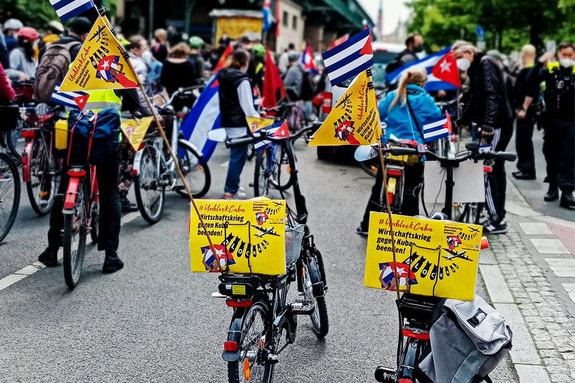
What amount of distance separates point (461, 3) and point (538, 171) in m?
20.9

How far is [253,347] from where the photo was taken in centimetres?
396

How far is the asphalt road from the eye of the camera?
4719 millimetres

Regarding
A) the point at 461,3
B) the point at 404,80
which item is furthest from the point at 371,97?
the point at 461,3

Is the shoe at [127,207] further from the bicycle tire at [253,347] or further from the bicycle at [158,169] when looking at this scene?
the bicycle tire at [253,347]

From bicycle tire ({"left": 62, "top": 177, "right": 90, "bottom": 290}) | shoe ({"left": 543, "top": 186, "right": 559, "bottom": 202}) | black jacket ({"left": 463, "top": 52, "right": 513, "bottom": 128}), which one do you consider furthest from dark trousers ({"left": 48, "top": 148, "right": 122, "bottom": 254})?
shoe ({"left": 543, "top": 186, "right": 559, "bottom": 202})

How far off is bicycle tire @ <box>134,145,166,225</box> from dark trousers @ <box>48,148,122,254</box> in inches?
63.6

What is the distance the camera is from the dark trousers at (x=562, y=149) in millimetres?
10172

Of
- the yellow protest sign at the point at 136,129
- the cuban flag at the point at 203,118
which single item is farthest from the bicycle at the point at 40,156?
the cuban flag at the point at 203,118

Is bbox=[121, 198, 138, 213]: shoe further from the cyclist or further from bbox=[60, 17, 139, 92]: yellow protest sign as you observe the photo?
bbox=[60, 17, 139, 92]: yellow protest sign

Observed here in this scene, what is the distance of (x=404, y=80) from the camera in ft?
24.1

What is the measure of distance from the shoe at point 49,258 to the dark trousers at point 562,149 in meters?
6.41

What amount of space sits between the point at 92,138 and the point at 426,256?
3375 millimetres

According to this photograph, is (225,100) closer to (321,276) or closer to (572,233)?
(572,233)

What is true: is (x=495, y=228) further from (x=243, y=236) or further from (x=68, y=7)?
(x=68, y=7)
